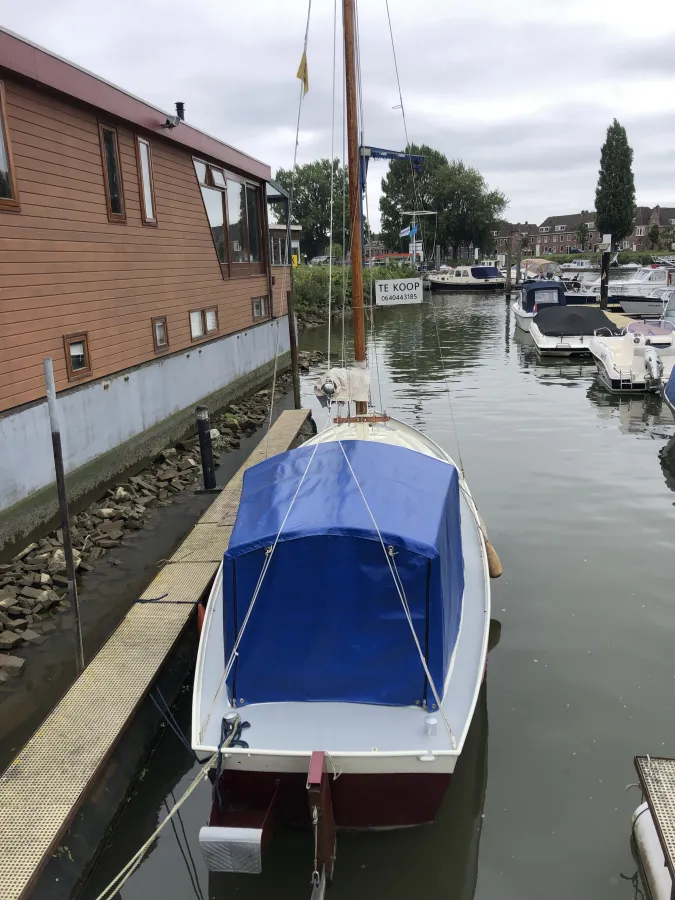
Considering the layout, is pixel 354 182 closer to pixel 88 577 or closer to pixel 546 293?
pixel 88 577

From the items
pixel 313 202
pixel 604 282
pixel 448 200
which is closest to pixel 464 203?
pixel 448 200

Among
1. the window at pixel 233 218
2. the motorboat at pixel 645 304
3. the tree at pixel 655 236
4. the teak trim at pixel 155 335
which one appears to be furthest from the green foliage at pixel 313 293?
the tree at pixel 655 236

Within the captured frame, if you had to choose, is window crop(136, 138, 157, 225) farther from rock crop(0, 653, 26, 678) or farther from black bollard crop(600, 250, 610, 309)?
black bollard crop(600, 250, 610, 309)

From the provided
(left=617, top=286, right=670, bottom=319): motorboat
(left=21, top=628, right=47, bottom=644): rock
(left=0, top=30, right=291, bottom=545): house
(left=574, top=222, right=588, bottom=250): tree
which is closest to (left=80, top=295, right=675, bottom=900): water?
(left=21, top=628, right=47, bottom=644): rock

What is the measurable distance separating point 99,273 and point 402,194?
275 feet

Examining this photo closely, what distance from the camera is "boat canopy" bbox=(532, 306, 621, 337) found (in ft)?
89.4

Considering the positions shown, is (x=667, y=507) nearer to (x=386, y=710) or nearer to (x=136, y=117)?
(x=386, y=710)

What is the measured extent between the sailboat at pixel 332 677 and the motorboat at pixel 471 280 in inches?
2321

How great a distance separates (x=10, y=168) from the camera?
1041cm

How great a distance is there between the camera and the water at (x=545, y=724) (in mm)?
5008

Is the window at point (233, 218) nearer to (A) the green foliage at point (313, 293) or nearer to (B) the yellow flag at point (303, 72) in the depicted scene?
(B) the yellow flag at point (303, 72)

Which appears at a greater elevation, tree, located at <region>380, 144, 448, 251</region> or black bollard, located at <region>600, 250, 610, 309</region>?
tree, located at <region>380, 144, 448, 251</region>

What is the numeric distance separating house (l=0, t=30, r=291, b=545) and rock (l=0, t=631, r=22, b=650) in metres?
2.36

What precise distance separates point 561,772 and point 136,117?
14409 mm
